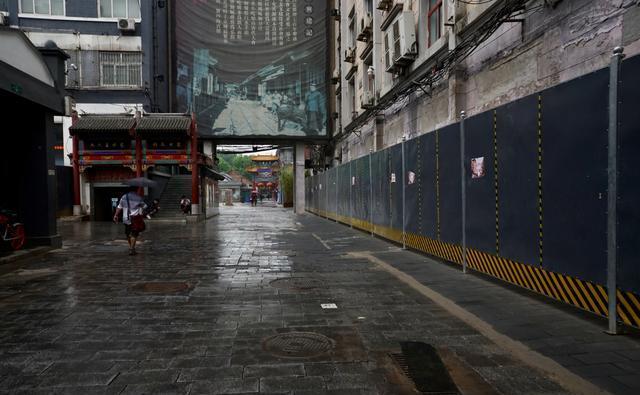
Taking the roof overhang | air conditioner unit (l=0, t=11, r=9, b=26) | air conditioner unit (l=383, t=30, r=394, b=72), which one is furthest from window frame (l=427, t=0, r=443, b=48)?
air conditioner unit (l=0, t=11, r=9, b=26)

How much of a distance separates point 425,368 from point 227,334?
214 cm

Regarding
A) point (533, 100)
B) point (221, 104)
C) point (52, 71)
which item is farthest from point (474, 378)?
point (221, 104)

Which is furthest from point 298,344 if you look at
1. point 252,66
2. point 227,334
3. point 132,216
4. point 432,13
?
point 252,66

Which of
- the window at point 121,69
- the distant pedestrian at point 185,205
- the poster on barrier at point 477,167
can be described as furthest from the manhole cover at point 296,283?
the window at point 121,69

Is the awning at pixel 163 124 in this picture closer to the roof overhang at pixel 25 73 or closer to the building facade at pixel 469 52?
the building facade at pixel 469 52

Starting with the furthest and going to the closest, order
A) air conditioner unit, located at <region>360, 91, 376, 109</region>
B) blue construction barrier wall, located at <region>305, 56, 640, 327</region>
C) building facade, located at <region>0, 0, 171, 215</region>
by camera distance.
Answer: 1. building facade, located at <region>0, 0, 171, 215</region>
2. air conditioner unit, located at <region>360, 91, 376, 109</region>
3. blue construction barrier wall, located at <region>305, 56, 640, 327</region>

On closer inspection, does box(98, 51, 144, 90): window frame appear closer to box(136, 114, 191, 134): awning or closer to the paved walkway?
box(136, 114, 191, 134): awning

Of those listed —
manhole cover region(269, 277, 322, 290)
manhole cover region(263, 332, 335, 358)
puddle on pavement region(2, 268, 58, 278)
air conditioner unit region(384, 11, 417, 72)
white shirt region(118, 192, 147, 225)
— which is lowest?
manhole cover region(269, 277, 322, 290)

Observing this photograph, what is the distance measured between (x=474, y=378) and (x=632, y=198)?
8.13 ft

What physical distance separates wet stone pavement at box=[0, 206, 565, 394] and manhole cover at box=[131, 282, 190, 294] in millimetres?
32

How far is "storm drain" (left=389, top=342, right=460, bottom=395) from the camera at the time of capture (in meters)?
3.59

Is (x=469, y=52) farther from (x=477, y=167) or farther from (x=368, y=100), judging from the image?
(x=368, y=100)

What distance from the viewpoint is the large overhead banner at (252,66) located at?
3269cm

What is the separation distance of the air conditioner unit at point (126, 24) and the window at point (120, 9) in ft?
3.87
